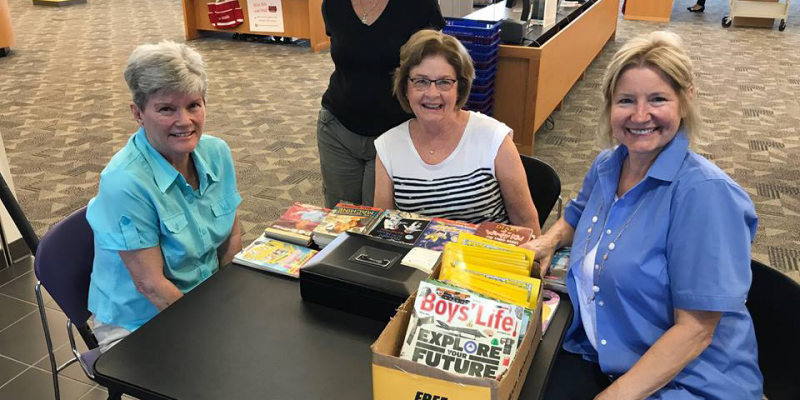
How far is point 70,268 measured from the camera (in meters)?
1.98

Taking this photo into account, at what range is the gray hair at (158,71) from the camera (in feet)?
5.94

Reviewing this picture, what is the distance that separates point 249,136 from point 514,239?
4.15 m

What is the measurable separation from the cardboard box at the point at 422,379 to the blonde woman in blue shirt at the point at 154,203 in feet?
2.96

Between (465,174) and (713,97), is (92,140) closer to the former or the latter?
(465,174)

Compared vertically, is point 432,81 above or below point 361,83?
above

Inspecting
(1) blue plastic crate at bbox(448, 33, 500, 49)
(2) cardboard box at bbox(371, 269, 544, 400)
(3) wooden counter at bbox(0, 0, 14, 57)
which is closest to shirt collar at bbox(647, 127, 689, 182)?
(2) cardboard box at bbox(371, 269, 544, 400)

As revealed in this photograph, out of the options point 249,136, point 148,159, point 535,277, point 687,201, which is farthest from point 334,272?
point 249,136

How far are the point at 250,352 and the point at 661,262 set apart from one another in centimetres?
101

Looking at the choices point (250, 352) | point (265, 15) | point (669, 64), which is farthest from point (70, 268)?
point (265, 15)

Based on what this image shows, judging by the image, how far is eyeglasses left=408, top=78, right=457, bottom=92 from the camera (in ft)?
7.19

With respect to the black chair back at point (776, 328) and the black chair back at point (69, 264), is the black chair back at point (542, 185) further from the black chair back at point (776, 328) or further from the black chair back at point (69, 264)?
the black chair back at point (69, 264)

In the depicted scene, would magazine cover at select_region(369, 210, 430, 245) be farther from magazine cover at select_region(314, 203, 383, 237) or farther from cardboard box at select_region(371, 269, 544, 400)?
cardboard box at select_region(371, 269, 544, 400)

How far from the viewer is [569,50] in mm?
5875

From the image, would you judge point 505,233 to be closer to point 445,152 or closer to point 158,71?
point 445,152
